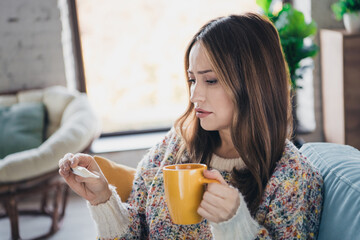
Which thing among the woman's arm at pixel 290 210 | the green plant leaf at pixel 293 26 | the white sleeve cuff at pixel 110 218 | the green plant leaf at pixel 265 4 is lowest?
the white sleeve cuff at pixel 110 218

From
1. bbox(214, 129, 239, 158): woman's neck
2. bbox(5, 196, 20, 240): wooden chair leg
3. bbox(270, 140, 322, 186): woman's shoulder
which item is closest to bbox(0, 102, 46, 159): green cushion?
bbox(5, 196, 20, 240): wooden chair leg

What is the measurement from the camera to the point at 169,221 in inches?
46.2

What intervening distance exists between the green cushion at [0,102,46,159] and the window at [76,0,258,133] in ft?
2.72

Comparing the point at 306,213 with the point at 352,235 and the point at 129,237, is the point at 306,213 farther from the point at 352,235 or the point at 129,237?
the point at 129,237

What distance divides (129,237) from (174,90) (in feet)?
8.84

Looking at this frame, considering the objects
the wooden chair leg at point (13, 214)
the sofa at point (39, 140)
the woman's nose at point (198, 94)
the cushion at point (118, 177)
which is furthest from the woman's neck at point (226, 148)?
the wooden chair leg at point (13, 214)

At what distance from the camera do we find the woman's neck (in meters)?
1.25

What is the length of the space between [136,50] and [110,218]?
2752mm

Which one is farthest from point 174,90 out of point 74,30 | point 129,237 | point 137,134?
point 129,237

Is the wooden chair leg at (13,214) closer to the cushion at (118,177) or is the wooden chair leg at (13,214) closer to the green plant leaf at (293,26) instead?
the cushion at (118,177)

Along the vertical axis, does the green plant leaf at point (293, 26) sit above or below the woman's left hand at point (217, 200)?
above

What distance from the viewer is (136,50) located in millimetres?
3730

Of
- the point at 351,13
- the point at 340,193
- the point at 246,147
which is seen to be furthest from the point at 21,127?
the point at 351,13

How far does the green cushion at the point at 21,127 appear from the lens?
2.83 metres
